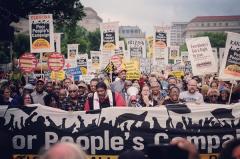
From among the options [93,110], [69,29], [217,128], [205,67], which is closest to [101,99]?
[93,110]

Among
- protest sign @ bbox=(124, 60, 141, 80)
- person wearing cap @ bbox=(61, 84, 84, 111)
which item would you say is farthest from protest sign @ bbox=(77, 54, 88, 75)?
person wearing cap @ bbox=(61, 84, 84, 111)

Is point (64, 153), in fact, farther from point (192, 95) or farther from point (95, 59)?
point (95, 59)

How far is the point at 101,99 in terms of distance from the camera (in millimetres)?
8281

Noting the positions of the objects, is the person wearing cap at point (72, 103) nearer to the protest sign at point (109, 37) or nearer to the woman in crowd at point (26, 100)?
the woman in crowd at point (26, 100)

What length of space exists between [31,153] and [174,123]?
2163 millimetres

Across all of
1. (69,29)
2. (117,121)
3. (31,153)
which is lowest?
(31,153)

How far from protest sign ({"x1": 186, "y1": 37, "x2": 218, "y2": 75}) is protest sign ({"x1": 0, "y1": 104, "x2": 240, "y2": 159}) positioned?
18.0 ft

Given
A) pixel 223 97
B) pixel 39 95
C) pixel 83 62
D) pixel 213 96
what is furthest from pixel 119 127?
pixel 83 62

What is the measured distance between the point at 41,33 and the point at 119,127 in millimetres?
8004

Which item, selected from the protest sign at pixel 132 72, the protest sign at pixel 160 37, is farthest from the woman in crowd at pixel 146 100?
the protest sign at pixel 160 37

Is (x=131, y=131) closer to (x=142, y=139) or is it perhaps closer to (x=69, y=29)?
(x=142, y=139)

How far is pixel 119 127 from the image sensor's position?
7406 mm

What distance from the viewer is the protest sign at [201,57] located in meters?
13.0

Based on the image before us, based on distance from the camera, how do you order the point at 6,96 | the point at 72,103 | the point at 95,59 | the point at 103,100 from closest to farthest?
the point at 103,100
the point at 72,103
the point at 6,96
the point at 95,59
